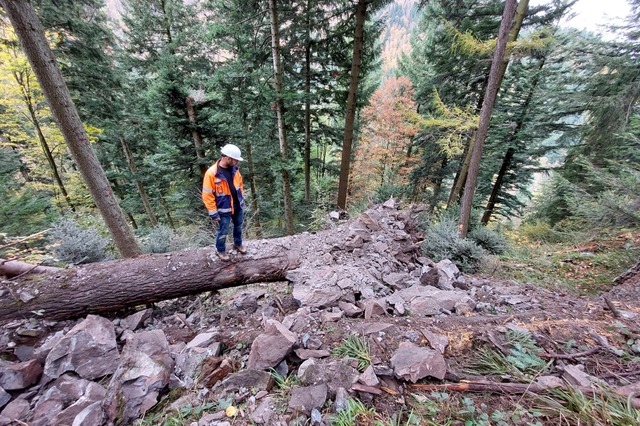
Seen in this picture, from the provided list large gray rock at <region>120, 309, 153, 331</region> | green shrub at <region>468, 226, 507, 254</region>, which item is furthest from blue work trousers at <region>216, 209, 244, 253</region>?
green shrub at <region>468, 226, 507, 254</region>

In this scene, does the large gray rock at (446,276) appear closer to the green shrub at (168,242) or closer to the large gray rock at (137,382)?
the large gray rock at (137,382)

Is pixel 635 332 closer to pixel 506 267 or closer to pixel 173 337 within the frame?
pixel 506 267

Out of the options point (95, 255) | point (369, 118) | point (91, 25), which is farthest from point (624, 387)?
point (369, 118)

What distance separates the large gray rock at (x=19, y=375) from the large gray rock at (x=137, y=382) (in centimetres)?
97

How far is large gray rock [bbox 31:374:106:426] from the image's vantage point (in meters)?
2.37

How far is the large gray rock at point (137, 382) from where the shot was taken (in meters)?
2.43

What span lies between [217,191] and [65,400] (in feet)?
9.55

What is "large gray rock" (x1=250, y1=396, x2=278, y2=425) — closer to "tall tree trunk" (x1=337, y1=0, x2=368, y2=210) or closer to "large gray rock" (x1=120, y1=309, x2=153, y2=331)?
"large gray rock" (x1=120, y1=309, x2=153, y2=331)

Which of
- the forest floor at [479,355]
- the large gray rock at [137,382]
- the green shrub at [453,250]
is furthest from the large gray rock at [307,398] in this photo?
the green shrub at [453,250]

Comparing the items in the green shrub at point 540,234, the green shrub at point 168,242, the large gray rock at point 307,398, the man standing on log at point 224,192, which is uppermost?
the man standing on log at point 224,192

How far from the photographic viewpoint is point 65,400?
2.63 metres

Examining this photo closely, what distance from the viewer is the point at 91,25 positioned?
28.8 ft

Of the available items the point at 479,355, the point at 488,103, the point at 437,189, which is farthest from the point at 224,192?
the point at 437,189

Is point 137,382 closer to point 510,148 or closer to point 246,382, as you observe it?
point 246,382
